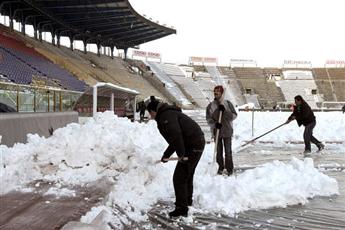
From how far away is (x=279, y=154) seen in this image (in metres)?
14.1

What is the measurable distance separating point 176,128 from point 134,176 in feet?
6.63

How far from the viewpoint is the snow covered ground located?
675cm

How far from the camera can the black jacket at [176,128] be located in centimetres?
583

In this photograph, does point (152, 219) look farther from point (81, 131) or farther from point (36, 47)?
point (36, 47)

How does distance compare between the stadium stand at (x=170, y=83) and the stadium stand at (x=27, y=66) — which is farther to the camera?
the stadium stand at (x=170, y=83)

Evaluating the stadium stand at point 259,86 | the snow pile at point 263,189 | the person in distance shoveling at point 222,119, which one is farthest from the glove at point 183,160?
the stadium stand at point 259,86

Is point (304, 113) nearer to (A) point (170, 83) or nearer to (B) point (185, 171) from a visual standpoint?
(B) point (185, 171)

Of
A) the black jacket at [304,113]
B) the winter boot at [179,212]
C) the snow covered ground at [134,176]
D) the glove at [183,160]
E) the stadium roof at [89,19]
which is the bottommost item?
the winter boot at [179,212]

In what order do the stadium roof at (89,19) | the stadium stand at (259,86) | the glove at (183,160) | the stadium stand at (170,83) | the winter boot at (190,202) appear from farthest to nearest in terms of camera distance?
the stadium stand at (259,86), the stadium stand at (170,83), the stadium roof at (89,19), the winter boot at (190,202), the glove at (183,160)

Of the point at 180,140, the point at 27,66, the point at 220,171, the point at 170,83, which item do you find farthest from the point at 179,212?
the point at 170,83

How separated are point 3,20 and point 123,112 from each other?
865 inches

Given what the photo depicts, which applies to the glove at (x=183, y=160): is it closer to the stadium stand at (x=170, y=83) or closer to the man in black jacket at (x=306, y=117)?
the man in black jacket at (x=306, y=117)

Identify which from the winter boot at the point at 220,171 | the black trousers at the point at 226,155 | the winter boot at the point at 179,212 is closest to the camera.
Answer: the winter boot at the point at 179,212

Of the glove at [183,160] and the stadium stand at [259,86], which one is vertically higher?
the stadium stand at [259,86]
